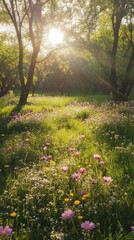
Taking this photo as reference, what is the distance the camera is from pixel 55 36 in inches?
913

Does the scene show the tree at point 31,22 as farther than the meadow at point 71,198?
Yes

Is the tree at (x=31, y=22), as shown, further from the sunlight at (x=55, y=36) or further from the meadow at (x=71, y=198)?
the meadow at (x=71, y=198)

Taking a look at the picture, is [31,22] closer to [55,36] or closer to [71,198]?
[55,36]

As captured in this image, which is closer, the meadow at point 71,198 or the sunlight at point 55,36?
the meadow at point 71,198

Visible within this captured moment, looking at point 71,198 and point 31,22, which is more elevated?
point 31,22

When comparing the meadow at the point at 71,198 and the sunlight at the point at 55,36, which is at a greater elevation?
the sunlight at the point at 55,36

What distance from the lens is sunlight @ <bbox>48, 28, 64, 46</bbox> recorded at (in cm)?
2231

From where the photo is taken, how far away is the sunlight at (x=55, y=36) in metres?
22.3

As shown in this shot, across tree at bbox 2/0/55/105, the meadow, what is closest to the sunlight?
tree at bbox 2/0/55/105

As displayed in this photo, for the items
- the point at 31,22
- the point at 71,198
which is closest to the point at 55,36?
the point at 31,22

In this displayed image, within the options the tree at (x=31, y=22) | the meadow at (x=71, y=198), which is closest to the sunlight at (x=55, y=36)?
the tree at (x=31, y=22)

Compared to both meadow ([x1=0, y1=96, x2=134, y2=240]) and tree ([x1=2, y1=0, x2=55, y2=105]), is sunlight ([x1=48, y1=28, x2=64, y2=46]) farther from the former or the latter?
meadow ([x1=0, y1=96, x2=134, y2=240])

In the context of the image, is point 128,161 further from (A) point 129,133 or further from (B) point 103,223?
(A) point 129,133

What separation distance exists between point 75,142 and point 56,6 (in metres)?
18.1
